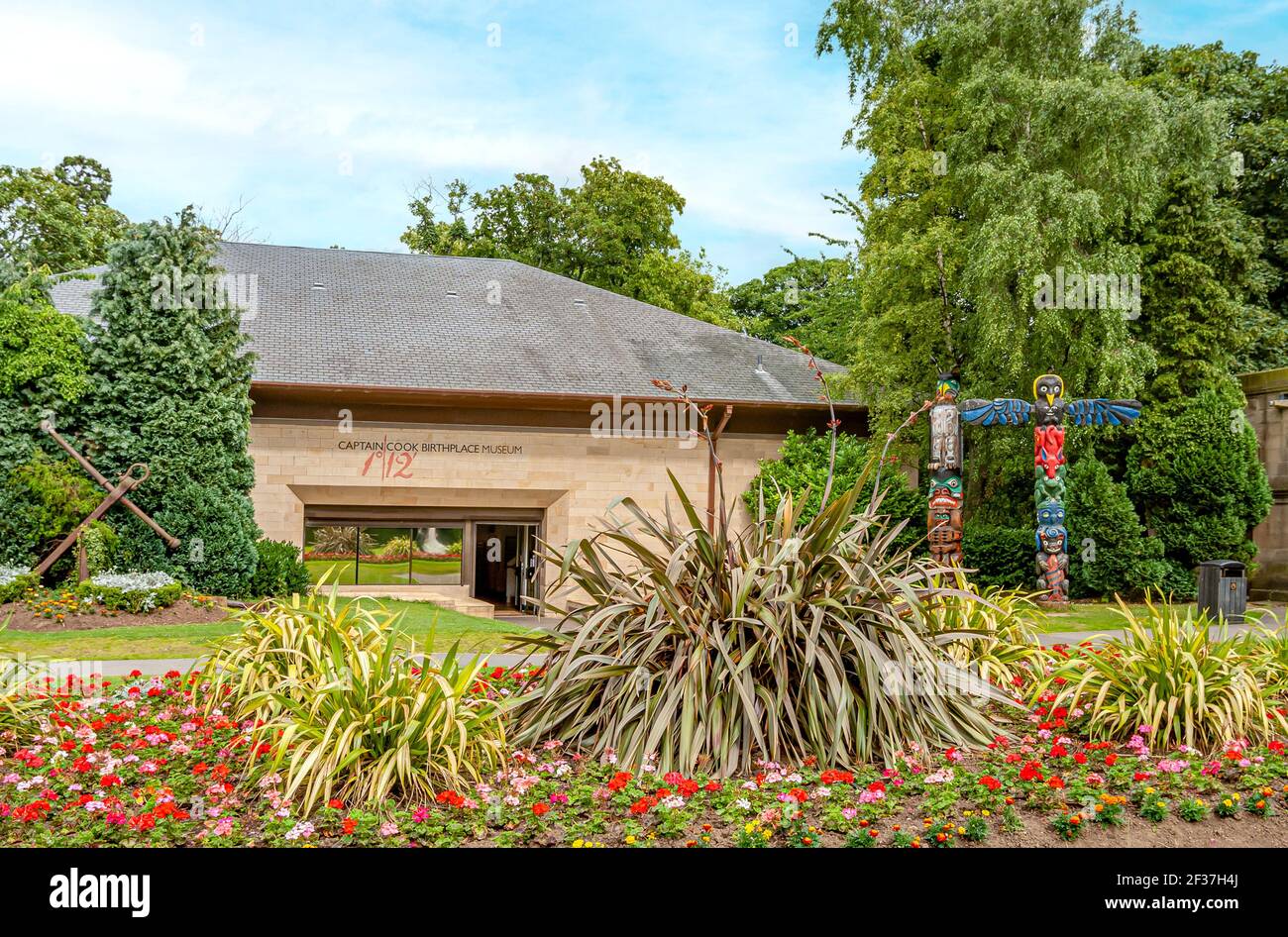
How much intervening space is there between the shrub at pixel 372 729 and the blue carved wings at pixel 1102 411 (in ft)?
46.1

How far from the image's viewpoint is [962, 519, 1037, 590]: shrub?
19.8 meters

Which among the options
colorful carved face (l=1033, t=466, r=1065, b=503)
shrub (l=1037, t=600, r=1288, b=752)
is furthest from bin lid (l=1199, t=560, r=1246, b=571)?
shrub (l=1037, t=600, r=1288, b=752)

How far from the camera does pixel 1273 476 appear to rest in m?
20.6

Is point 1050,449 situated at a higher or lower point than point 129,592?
higher

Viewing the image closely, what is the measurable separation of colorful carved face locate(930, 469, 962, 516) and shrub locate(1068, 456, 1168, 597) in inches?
144

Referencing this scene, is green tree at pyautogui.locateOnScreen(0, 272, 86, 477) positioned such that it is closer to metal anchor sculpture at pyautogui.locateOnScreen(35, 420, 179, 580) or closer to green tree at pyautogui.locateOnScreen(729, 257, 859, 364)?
metal anchor sculpture at pyautogui.locateOnScreen(35, 420, 179, 580)

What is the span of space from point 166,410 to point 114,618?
4.42 meters

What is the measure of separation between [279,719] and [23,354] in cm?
1390

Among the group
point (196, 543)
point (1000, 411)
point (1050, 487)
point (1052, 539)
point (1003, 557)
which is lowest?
point (1003, 557)

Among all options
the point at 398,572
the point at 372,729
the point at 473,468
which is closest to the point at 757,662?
the point at 372,729

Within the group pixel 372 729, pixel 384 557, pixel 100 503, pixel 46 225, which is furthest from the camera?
pixel 46 225

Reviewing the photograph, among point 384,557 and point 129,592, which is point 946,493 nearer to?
point 384,557

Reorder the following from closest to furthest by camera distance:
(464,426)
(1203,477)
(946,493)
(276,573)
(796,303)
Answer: (946,493), (276,573), (1203,477), (464,426), (796,303)
